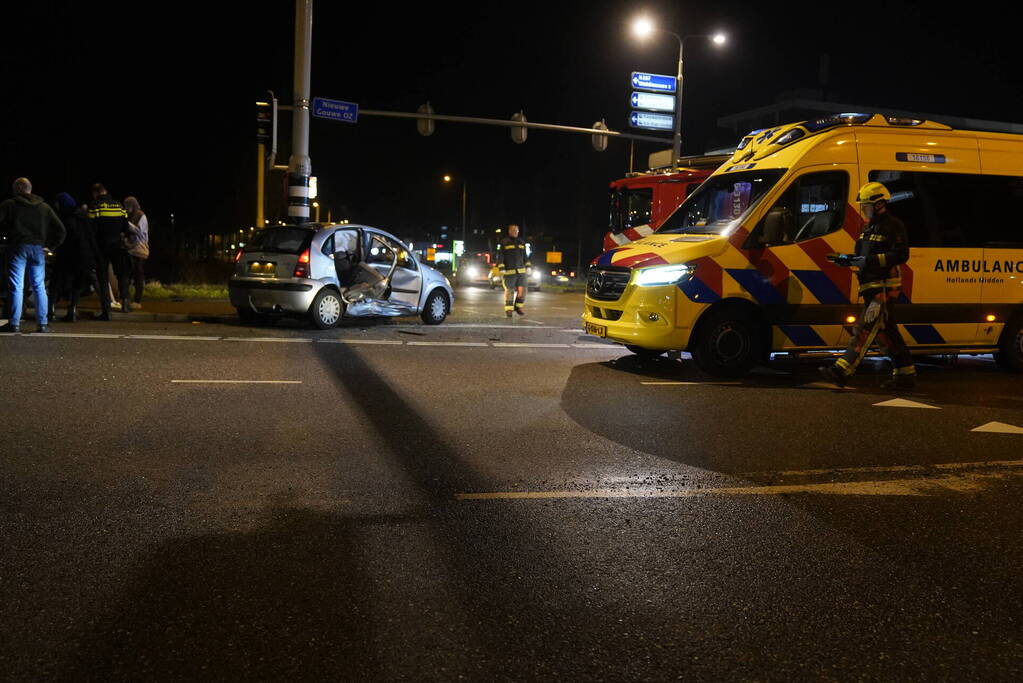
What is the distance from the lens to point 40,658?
108 inches

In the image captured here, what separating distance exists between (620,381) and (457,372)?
1646 millimetres

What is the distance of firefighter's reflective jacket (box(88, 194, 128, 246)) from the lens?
1351 cm

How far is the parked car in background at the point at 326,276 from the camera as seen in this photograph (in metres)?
12.9

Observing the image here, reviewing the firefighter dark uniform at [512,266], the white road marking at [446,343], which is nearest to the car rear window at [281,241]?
the white road marking at [446,343]

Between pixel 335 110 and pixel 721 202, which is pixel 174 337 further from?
pixel 335 110

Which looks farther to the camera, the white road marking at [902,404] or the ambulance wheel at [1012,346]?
the ambulance wheel at [1012,346]

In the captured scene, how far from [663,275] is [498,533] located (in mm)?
5324

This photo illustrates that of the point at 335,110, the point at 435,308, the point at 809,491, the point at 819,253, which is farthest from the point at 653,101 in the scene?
the point at 809,491

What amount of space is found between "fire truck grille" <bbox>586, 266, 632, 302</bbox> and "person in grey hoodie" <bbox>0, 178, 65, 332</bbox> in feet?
21.7

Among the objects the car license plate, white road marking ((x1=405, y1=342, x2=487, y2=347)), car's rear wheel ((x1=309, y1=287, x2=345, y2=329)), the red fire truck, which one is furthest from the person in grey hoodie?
the red fire truck

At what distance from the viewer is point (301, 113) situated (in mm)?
16734

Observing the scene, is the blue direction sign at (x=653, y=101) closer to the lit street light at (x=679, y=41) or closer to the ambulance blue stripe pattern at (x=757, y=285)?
the lit street light at (x=679, y=41)

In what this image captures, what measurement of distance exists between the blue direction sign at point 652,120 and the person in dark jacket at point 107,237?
17.4 metres

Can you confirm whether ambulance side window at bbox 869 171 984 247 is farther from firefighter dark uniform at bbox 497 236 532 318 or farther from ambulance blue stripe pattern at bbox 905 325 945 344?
firefighter dark uniform at bbox 497 236 532 318
